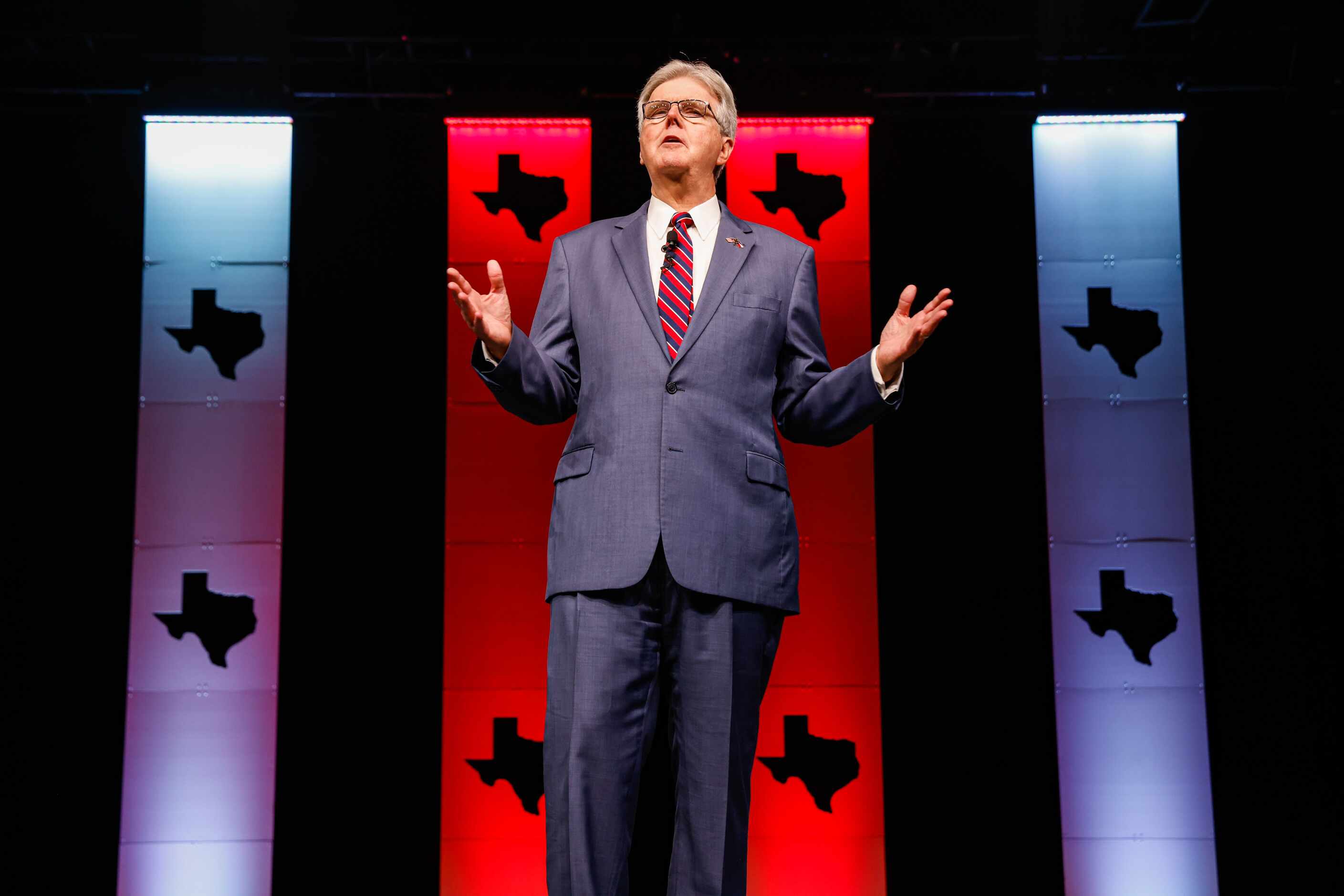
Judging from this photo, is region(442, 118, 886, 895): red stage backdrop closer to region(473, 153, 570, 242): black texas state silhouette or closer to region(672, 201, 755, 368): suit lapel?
region(473, 153, 570, 242): black texas state silhouette

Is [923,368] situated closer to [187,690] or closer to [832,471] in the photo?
[832,471]

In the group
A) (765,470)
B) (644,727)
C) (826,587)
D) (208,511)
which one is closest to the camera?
(644,727)

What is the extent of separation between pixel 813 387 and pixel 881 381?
0.47 ft

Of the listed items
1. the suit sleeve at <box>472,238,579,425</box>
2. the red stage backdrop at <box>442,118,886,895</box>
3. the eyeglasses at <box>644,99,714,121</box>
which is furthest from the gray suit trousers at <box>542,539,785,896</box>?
the red stage backdrop at <box>442,118,886,895</box>

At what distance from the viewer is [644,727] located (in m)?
1.85

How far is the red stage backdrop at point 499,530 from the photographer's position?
3471 mm

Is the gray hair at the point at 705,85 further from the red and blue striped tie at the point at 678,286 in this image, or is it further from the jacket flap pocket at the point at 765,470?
the jacket flap pocket at the point at 765,470

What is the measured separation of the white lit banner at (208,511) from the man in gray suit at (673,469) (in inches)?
78.3

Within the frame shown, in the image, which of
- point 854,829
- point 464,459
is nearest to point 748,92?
point 464,459

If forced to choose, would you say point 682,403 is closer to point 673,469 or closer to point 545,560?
point 673,469

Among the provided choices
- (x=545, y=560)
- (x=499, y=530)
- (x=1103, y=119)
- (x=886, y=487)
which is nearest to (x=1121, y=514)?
(x=886, y=487)

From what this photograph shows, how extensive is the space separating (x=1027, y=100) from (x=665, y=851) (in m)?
2.77

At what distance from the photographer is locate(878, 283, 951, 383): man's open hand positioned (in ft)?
6.37

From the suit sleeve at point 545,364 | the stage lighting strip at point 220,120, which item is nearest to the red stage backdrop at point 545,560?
the stage lighting strip at point 220,120
